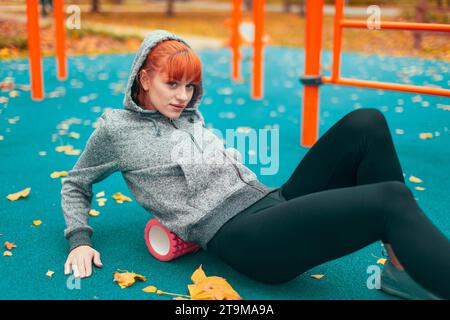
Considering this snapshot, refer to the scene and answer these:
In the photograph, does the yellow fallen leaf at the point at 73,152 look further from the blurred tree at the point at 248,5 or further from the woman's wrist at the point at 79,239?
the blurred tree at the point at 248,5

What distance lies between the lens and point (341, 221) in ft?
5.50

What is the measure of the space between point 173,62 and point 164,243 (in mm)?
737

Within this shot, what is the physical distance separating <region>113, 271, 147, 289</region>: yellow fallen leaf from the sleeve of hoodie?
0.20m

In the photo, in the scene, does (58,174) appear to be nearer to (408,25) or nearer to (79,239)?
(79,239)

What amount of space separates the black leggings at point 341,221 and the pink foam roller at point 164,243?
24cm

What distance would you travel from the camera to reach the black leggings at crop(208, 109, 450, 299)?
5.20 ft

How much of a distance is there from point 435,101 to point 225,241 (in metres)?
3.83

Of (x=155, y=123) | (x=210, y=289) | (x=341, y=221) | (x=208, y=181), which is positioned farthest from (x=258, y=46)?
(x=341, y=221)

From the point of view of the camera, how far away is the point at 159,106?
2.12m

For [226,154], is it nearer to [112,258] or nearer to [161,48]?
[161,48]

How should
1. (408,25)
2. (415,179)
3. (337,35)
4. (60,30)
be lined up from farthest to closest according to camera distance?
(60,30)
(337,35)
(415,179)
(408,25)

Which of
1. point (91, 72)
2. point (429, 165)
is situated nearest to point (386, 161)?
point (429, 165)

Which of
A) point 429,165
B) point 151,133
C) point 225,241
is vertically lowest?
point 429,165

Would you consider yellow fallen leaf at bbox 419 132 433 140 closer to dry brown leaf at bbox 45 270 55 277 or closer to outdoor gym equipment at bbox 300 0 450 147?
outdoor gym equipment at bbox 300 0 450 147
